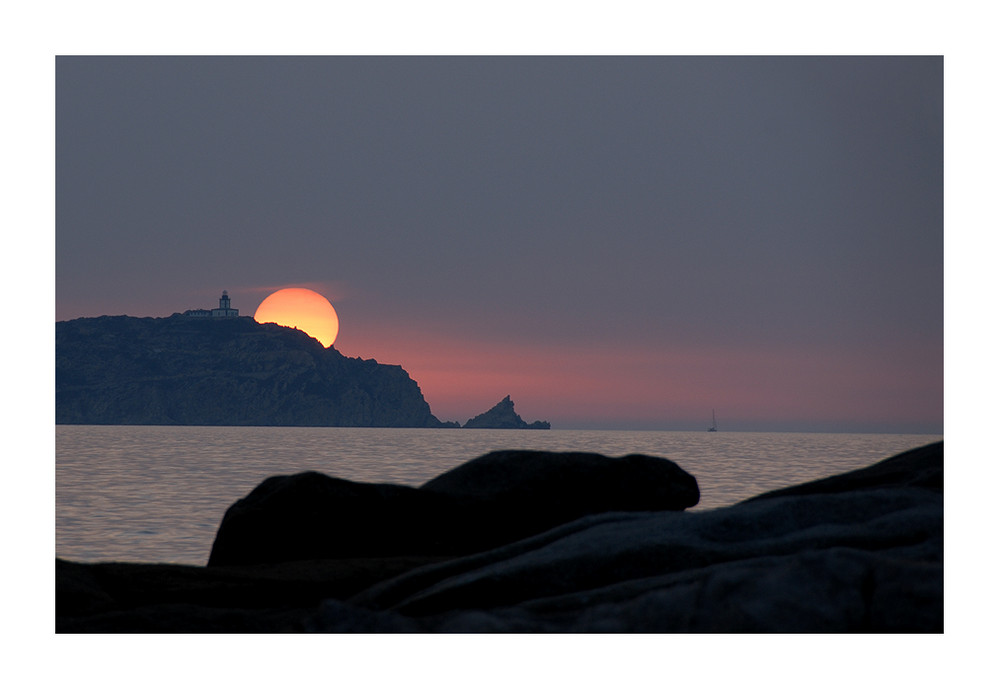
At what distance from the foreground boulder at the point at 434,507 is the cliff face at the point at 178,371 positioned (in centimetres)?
11068

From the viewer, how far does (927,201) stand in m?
12.0

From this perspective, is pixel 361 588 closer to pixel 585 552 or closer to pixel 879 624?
pixel 585 552

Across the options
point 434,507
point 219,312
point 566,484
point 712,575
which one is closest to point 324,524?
point 434,507

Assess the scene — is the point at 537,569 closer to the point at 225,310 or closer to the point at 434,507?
the point at 434,507

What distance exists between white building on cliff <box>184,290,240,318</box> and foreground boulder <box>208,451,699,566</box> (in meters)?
167

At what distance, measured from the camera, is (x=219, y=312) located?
19038 centimetres

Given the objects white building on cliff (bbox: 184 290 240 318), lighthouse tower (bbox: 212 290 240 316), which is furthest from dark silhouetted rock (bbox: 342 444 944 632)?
lighthouse tower (bbox: 212 290 240 316)

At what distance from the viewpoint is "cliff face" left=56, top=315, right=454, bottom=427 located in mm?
134625

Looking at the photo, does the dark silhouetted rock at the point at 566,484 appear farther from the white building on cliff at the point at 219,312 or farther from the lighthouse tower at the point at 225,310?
the lighthouse tower at the point at 225,310

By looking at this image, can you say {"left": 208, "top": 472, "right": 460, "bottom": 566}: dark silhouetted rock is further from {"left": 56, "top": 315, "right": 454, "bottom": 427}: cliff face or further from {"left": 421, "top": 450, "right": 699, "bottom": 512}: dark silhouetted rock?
{"left": 56, "top": 315, "right": 454, "bottom": 427}: cliff face

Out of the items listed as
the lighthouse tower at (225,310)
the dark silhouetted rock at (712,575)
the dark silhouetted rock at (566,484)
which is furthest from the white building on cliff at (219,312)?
the dark silhouetted rock at (712,575)

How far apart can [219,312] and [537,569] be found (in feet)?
625

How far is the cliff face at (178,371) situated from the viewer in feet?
442

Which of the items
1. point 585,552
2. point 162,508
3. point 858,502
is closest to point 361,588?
point 585,552
